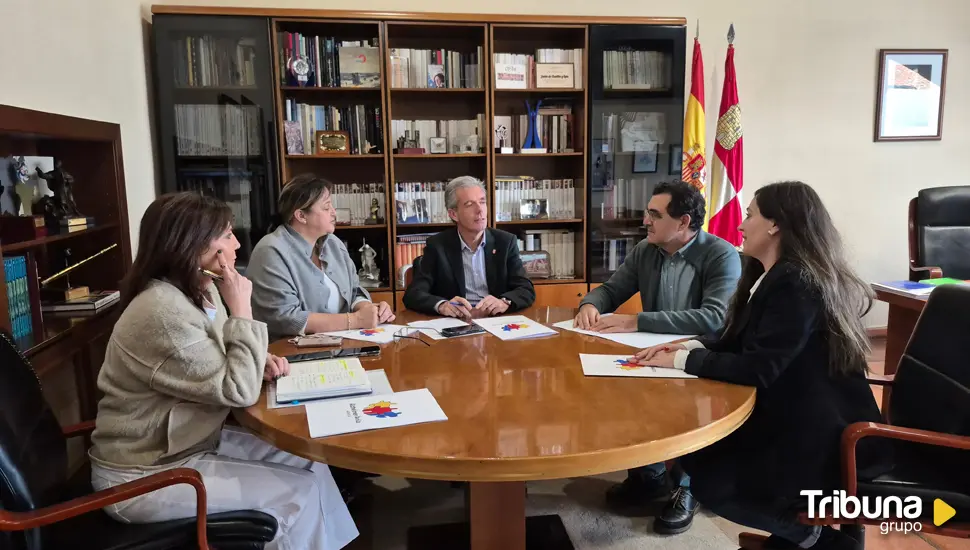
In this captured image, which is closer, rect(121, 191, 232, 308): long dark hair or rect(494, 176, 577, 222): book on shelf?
rect(121, 191, 232, 308): long dark hair

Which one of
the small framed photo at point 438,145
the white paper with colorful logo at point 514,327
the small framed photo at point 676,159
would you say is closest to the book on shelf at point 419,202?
the small framed photo at point 438,145

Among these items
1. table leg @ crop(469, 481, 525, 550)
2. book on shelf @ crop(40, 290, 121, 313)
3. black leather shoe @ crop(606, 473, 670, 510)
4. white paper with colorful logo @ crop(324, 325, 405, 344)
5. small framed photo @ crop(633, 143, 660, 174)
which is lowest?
black leather shoe @ crop(606, 473, 670, 510)

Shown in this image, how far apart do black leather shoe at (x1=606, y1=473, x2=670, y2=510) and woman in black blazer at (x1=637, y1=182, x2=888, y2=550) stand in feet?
2.45

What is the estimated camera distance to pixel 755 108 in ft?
13.2

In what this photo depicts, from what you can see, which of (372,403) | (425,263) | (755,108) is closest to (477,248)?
(425,263)

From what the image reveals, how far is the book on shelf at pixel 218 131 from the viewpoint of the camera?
3287mm

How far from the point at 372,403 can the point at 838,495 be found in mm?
1074

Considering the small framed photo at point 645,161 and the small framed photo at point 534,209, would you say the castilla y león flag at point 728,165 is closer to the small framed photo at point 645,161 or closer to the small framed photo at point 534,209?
the small framed photo at point 645,161

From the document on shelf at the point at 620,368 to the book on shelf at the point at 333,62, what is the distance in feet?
7.42

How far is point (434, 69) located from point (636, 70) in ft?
3.83

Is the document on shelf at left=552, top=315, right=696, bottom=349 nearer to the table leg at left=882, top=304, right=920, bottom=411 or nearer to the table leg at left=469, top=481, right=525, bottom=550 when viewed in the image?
the table leg at left=469, top=481, right=525, bottom=550

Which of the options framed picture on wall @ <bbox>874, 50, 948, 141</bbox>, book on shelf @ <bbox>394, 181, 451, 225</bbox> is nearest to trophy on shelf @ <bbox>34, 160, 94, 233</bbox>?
book on shelf @ <bbox>394, 181, 451, 225</bbox>

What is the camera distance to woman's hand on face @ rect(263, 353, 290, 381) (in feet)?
5.22

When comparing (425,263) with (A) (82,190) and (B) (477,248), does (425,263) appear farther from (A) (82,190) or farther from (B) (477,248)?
(A) (82,190)
